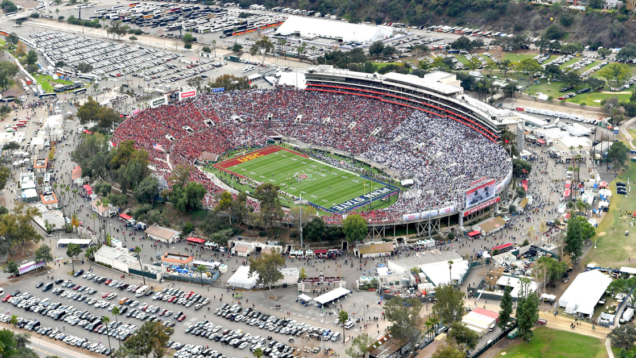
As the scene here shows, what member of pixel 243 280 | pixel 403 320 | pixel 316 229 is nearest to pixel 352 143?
pixel 316 229

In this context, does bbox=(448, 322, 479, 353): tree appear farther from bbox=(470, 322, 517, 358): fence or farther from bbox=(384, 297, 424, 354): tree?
bbox=(384, 297, 424, 354): tree

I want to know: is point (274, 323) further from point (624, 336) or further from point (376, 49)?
point (376, 49)

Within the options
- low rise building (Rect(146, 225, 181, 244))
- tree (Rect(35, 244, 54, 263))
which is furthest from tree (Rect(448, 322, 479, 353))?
tree (Rect(35, 244, 54, 263))

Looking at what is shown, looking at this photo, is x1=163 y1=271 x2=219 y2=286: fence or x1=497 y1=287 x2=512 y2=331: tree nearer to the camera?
x1=497 y1=287 x2=512 y2=331: tree

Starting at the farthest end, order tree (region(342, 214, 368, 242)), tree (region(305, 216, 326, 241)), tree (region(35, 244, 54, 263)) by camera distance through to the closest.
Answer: tree (region(305, 216, 326, 241)) < tree (region(342, 214, 368, 242)) < tree (region(35, 244, 54, 263))

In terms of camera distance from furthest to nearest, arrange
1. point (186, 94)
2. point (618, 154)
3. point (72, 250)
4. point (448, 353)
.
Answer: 1. point (186, 94)
2. point (618, 154)
3. point (72, 250)
4. point (448, 353)

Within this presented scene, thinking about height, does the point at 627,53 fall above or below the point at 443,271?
above
